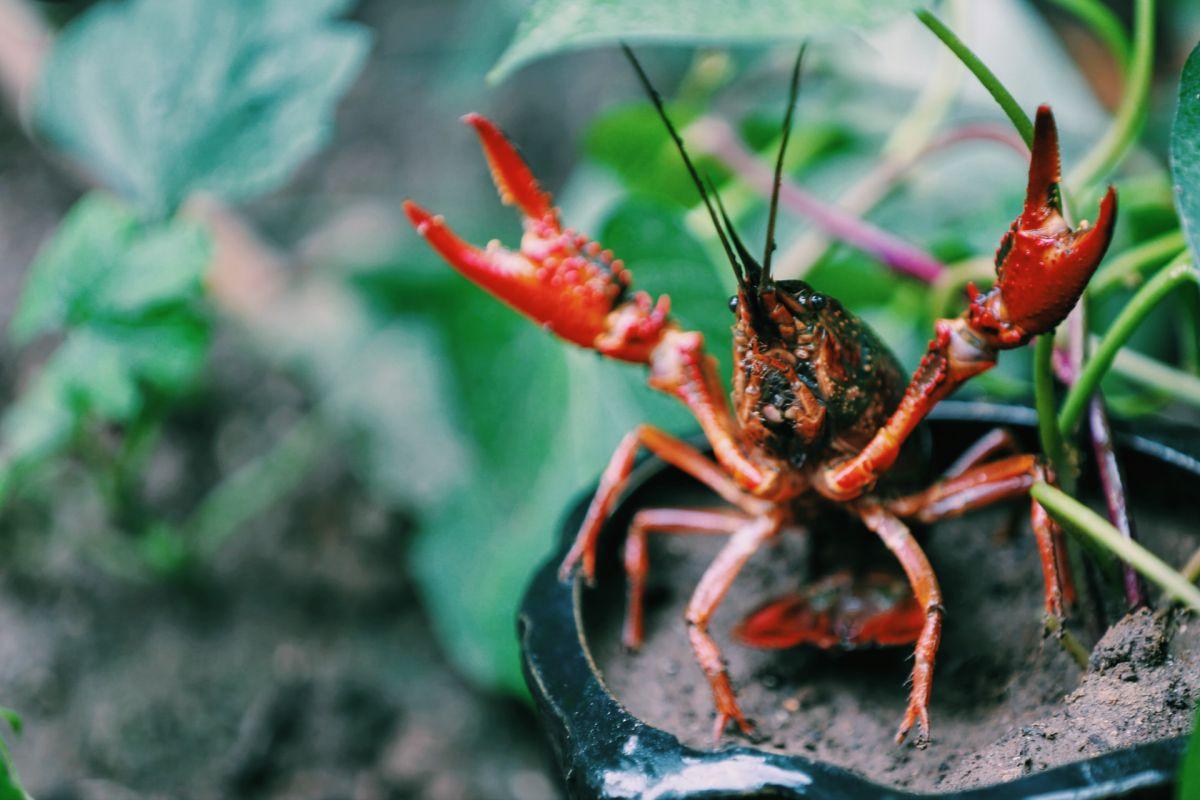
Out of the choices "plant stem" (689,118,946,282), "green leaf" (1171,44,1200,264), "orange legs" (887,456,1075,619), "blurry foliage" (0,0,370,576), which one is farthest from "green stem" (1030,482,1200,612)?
"blurry foliage" (0,0,370,576)

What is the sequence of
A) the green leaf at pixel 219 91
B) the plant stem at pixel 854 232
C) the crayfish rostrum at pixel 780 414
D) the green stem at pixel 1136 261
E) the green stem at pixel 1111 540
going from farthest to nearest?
the green leaf at pixel 219 91 < the plant stem at pixel 854 232 < the green stem at pixel 1136 261 < the crayfish rostrum at pixel 780 414 < the green stem at pixel 1111 540

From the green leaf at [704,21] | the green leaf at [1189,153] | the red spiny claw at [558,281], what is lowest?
the red spiny claw at [558,281]

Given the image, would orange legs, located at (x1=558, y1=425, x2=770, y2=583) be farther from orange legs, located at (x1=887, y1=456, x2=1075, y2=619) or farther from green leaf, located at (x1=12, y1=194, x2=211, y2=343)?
green leaf, located at (x1=12, y1=194, x2=211, y2=343)

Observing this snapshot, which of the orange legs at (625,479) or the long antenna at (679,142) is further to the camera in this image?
the orange legs at (625,479)

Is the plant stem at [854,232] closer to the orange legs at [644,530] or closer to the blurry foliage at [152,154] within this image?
the orange legs at [644,530]

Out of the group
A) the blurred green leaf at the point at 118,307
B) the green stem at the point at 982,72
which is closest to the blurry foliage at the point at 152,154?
the blurred green leaf at the point at 118,307

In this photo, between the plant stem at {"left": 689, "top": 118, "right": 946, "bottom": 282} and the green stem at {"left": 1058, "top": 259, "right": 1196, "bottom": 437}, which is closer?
the green stem at {"left": 1058, "top": 259, "right": 1196, "bottom": 437}

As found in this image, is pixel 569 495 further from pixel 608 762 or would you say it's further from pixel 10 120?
pixel 10 120

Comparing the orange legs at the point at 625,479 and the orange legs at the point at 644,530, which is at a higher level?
the orange legs at the point at 625,479
